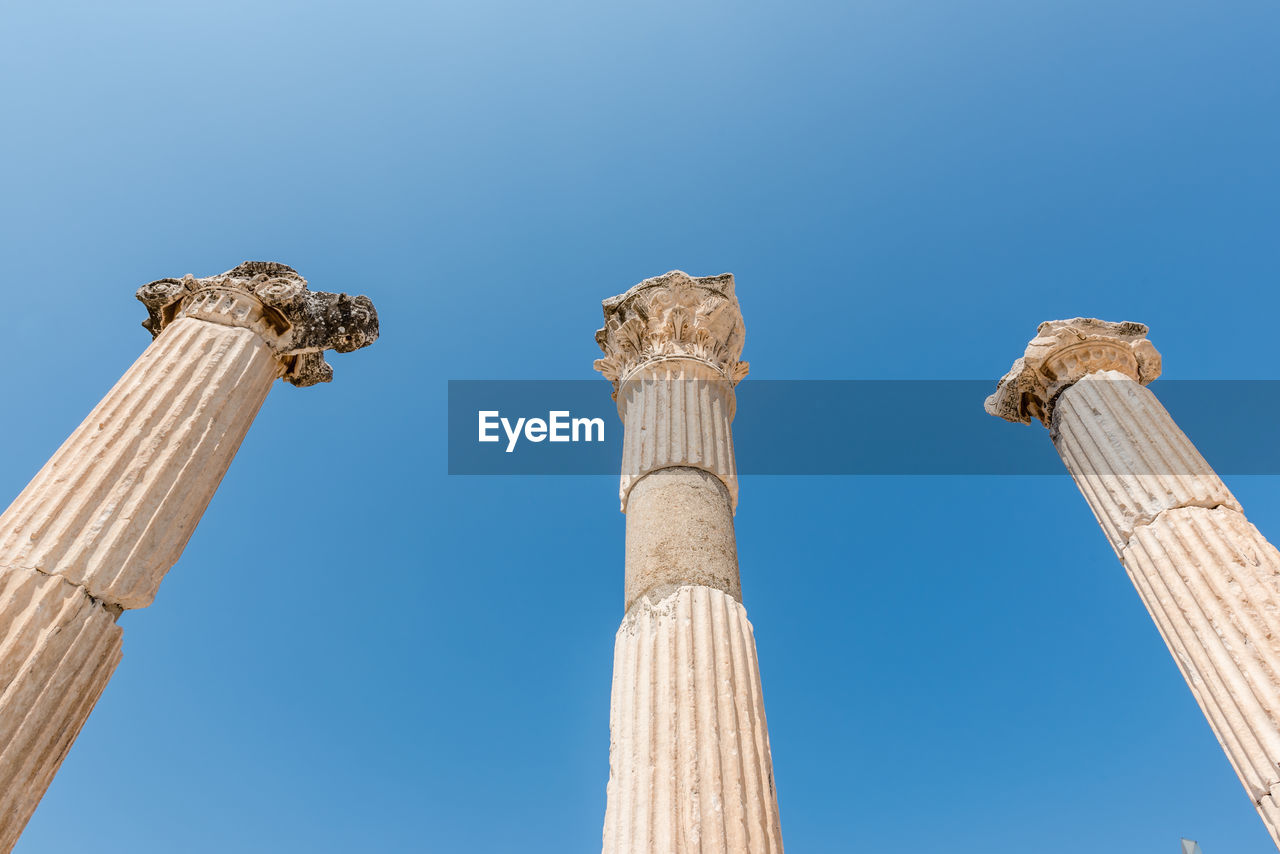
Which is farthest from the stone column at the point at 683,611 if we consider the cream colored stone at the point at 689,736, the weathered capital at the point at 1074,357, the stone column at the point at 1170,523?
the stone column at the point at 1170,523

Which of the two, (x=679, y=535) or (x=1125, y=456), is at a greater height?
(x=1125, y=456)

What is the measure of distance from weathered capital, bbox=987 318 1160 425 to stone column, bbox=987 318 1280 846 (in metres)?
0.02

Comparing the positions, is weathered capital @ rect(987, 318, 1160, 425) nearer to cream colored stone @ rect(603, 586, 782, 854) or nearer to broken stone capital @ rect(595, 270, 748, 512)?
broken stone capital @ rect(595, 270, 748, 512)

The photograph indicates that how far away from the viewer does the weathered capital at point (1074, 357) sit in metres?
12.9

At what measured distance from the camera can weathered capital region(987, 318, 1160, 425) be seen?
42.2ft

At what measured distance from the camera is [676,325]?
11961 millimetres

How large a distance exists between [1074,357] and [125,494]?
44.1ft

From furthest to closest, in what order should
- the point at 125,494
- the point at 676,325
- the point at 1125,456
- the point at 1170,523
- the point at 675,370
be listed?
the point at 676,325 < the point at 675,370 < the point at 1125,456 < the point at 1170,523 < the point at 125,494

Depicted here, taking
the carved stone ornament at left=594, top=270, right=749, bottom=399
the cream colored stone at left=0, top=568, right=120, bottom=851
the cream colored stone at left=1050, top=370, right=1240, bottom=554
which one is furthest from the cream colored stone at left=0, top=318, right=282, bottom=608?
the cream colored stone at left=1050, top=370, right=1240, bottom=554

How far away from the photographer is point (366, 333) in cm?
1155

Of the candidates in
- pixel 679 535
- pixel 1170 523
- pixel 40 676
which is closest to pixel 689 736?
pixel 679 535

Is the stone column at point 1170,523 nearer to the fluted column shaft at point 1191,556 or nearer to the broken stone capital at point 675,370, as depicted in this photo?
the fluted column shaft at point 1191,556

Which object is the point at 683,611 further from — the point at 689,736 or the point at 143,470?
the point at 143,470

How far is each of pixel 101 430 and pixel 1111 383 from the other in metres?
13.7
